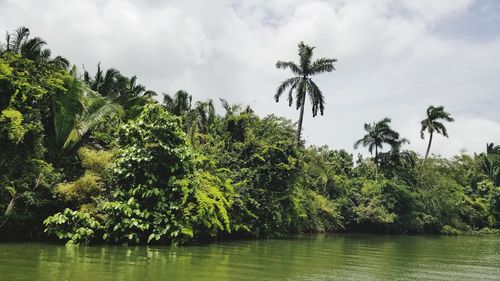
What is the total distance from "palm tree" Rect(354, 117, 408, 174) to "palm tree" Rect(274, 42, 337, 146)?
55.3ft

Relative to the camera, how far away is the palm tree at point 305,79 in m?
36.6

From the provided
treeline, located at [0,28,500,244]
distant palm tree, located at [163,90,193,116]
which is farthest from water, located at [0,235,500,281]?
distant palm tree, located at [163,90,193,116]

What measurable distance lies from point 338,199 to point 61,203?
29.1 m

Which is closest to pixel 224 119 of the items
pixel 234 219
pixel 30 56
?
pixel 234 219

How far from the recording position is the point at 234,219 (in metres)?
25.1

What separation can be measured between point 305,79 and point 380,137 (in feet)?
59.3

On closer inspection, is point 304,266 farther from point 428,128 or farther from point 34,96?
point 428,128

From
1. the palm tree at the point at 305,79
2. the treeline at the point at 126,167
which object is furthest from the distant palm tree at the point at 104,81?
the palm tree at the point at 305,79

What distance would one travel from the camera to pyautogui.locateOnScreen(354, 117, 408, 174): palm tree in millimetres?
50875

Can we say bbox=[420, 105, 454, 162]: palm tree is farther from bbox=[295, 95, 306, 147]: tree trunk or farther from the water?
the water

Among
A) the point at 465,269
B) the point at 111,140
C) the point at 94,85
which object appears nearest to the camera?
the point at 465,269

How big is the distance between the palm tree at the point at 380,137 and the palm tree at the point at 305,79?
16.8m

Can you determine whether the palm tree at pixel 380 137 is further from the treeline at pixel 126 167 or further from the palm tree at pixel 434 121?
the treeline at pixel 126 167

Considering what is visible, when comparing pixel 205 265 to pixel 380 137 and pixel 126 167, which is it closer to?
pixel 126 167
